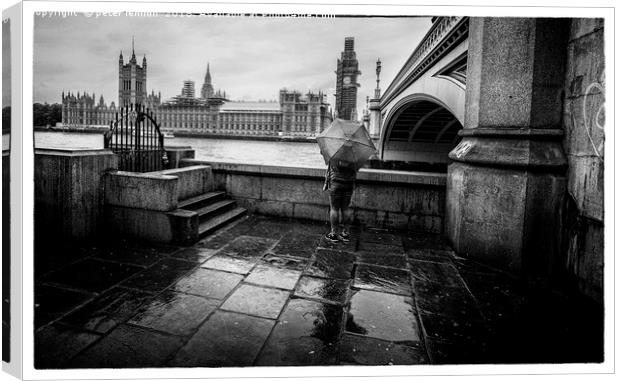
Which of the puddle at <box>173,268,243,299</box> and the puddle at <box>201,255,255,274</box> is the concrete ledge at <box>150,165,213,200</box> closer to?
the puddle at <box>201,255,255,274</box>

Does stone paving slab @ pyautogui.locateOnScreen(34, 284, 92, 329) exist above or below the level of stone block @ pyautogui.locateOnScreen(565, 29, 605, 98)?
below

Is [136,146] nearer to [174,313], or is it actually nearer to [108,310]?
[108,310]

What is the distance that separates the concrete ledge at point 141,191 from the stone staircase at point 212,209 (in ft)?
1.74

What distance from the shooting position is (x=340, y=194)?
5.04 metres

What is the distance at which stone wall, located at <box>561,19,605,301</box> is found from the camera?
11.4 feet

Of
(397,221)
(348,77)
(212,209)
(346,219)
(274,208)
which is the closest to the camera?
(346,219)

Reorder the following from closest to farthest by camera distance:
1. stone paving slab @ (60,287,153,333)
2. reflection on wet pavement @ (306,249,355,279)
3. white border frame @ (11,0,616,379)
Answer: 1. white border frame @ (11,0,616,379)
2. stone paving slab @ (60,287,153,333)
3. reflection on wet pavement @ (306,249,355,279)

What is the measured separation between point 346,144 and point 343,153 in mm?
114

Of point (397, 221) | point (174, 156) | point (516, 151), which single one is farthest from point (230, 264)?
point (174, 156)

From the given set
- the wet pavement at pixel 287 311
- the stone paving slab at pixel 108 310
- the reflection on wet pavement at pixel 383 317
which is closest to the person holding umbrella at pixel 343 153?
the wet pavement at pixel 287 311

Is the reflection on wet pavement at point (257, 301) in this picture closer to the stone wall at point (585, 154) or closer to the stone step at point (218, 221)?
the stone step at point (218, 221)

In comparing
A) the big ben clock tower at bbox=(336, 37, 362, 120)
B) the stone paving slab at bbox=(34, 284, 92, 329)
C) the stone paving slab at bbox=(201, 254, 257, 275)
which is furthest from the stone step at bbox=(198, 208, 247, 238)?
the big ben clock tower at bbox=(336, 37, 362, 120)

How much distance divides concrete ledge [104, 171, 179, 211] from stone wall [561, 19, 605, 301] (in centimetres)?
434

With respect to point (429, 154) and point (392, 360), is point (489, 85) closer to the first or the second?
point (392, 360)
